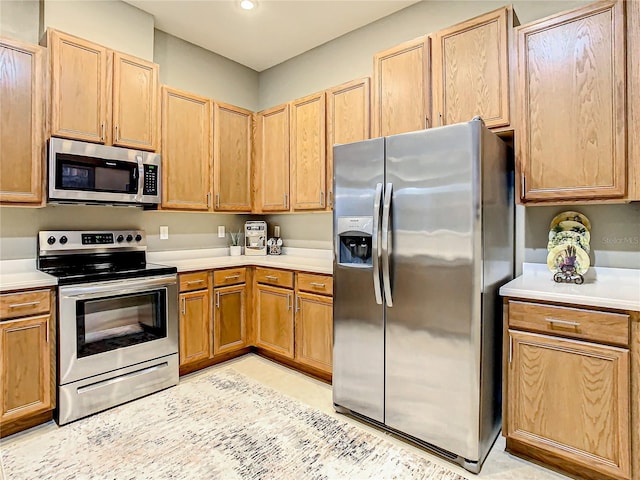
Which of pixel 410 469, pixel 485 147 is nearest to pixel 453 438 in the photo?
pixel 410 469

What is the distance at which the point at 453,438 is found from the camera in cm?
188

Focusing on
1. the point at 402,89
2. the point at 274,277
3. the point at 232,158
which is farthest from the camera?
the point at 232,158

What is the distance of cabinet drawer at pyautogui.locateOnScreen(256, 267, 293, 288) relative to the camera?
302 cm

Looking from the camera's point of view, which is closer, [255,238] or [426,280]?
→ [426,280]

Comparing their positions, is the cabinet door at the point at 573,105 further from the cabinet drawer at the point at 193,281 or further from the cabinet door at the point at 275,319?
the cabinet drawer at the point at 193,281

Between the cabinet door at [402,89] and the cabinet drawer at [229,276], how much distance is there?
1.65 m

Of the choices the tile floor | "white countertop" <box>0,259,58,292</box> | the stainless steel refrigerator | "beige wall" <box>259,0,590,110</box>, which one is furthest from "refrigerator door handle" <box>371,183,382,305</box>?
"white countertop" <box>0,259,58,292</box>

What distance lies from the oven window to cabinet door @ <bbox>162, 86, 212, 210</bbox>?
2.80 feet

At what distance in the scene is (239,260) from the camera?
3.37m

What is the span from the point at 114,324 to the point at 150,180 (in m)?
1.12

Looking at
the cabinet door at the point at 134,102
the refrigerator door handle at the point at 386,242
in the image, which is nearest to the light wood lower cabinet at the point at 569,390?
the refrigerator door handle at the point at 386,242

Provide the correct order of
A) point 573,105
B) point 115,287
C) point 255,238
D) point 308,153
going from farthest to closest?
1. point 255,238
2. point 308,153
3. point 115,287
4. point 573,105

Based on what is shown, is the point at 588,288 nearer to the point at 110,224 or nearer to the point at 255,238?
the point at 255,238

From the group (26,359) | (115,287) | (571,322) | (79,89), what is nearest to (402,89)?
(571,322)
